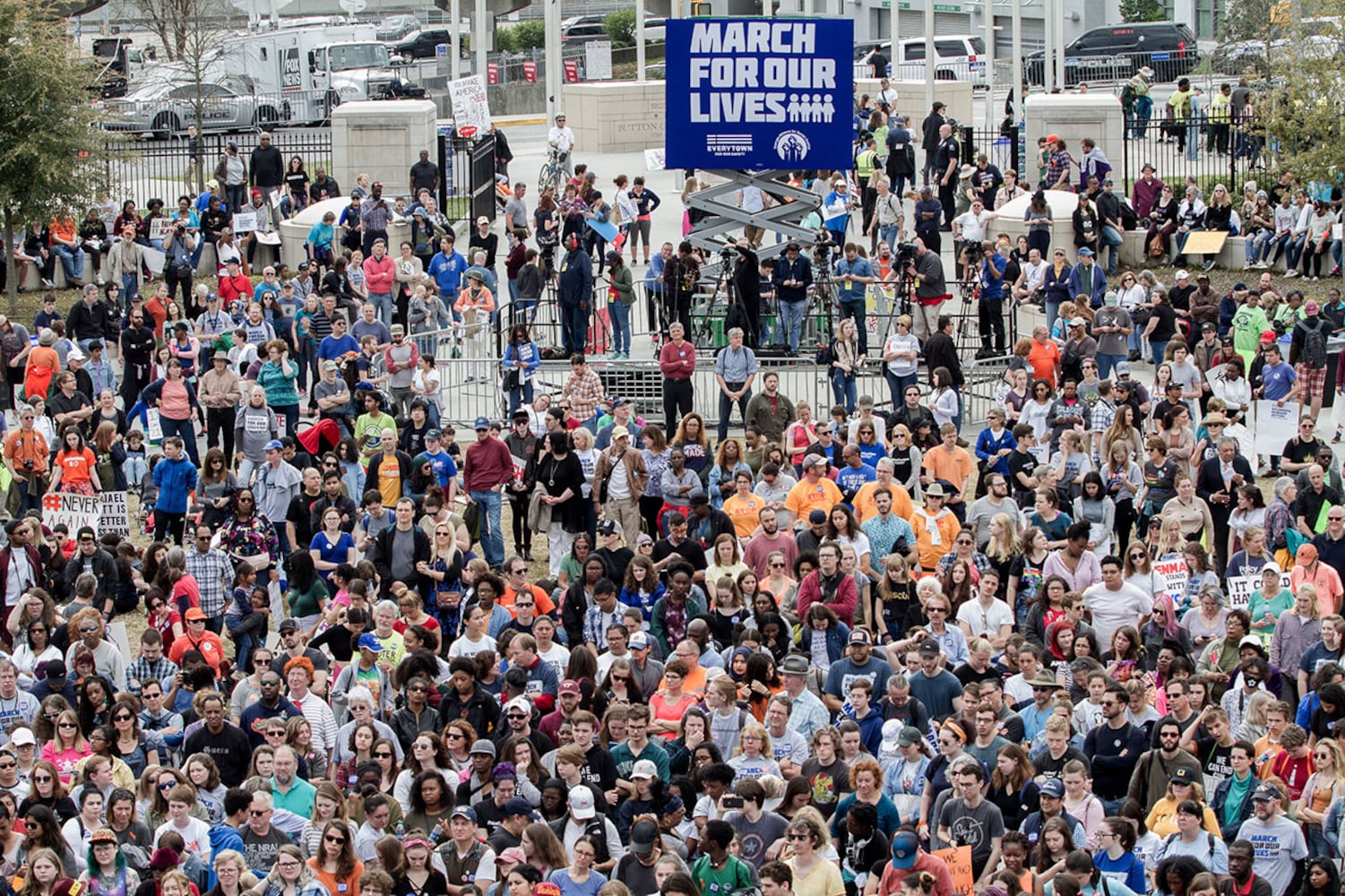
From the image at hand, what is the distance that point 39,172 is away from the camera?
29062 mm

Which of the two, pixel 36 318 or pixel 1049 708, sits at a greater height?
pixel 36 318

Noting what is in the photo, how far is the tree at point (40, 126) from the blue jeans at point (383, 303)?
491 cm

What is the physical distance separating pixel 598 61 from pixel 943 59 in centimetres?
890

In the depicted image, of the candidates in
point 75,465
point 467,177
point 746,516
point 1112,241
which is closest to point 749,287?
point 746,516

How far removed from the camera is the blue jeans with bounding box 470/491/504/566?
20656mm

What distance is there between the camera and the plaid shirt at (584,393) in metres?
22.0

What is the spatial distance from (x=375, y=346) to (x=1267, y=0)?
31741mm

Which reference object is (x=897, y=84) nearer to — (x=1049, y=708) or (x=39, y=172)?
(x=39, y=172)

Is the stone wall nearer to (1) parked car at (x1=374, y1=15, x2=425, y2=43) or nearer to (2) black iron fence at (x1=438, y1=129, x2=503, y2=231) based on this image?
(2) black iron fence at (x1=438, y1=129, x2=503, y2=231)

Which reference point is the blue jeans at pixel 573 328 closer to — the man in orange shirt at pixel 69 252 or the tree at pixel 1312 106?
the man in orange shirt at pixel 69 252

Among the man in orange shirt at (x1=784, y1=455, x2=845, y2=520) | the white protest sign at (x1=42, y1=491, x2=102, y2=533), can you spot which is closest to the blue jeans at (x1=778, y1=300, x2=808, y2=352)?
the man in orange shirt at (x1=784, y1=455, x2=845, y2=520)

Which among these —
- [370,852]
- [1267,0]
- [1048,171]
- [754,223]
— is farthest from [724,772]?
[1267,0]

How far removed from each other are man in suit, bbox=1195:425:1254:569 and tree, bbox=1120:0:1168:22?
4828 cm

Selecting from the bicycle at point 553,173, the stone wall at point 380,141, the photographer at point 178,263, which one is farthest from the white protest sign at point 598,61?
the photographer at point 178,263
